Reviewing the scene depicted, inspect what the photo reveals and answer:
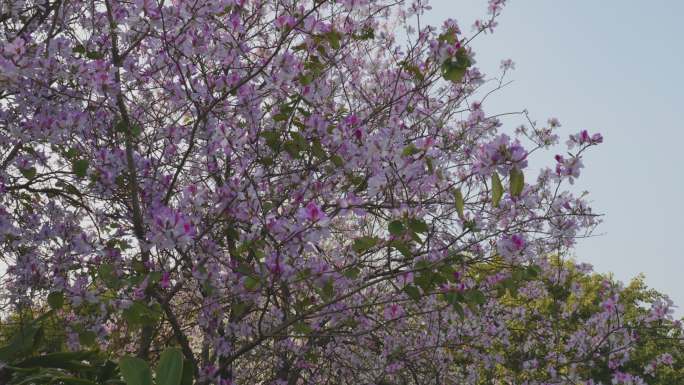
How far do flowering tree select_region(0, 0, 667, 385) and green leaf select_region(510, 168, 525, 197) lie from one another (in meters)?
0.01

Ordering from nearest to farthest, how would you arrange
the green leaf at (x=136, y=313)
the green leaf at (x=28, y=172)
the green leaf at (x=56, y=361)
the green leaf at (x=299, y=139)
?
the green leaf at (x=136, y=313), the green leaf at (x=56, y=361), the green leaf at (x=299, y=139), the green leaf at (x=28, y=172)

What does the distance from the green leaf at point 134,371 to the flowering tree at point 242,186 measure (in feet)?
0.05

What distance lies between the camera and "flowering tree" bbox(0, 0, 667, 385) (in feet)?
10.1

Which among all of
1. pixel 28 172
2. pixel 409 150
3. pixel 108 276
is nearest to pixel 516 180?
pixel 409 150

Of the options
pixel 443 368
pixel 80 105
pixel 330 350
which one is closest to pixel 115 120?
pixel 80 105

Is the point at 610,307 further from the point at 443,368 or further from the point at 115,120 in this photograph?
the point at 115,120

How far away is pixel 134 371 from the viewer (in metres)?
2.81

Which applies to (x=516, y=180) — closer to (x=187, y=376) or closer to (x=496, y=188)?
(x=496, y=188)

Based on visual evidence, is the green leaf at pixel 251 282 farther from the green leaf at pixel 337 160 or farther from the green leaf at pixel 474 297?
the green leaf at pixel 474 297

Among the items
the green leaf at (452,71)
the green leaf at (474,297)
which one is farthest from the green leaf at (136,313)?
the green leaf at (452,71)

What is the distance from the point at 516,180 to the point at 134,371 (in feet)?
6.16

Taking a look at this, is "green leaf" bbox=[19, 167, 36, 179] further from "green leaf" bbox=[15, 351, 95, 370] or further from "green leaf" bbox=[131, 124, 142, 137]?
"green leaf" bbox=[15, 351, 95, 370]

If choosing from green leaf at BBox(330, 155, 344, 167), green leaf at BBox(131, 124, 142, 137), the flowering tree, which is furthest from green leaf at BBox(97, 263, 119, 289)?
green leaf at BBox(330, 155, 344, 167)

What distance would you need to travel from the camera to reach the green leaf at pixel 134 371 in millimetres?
2768
